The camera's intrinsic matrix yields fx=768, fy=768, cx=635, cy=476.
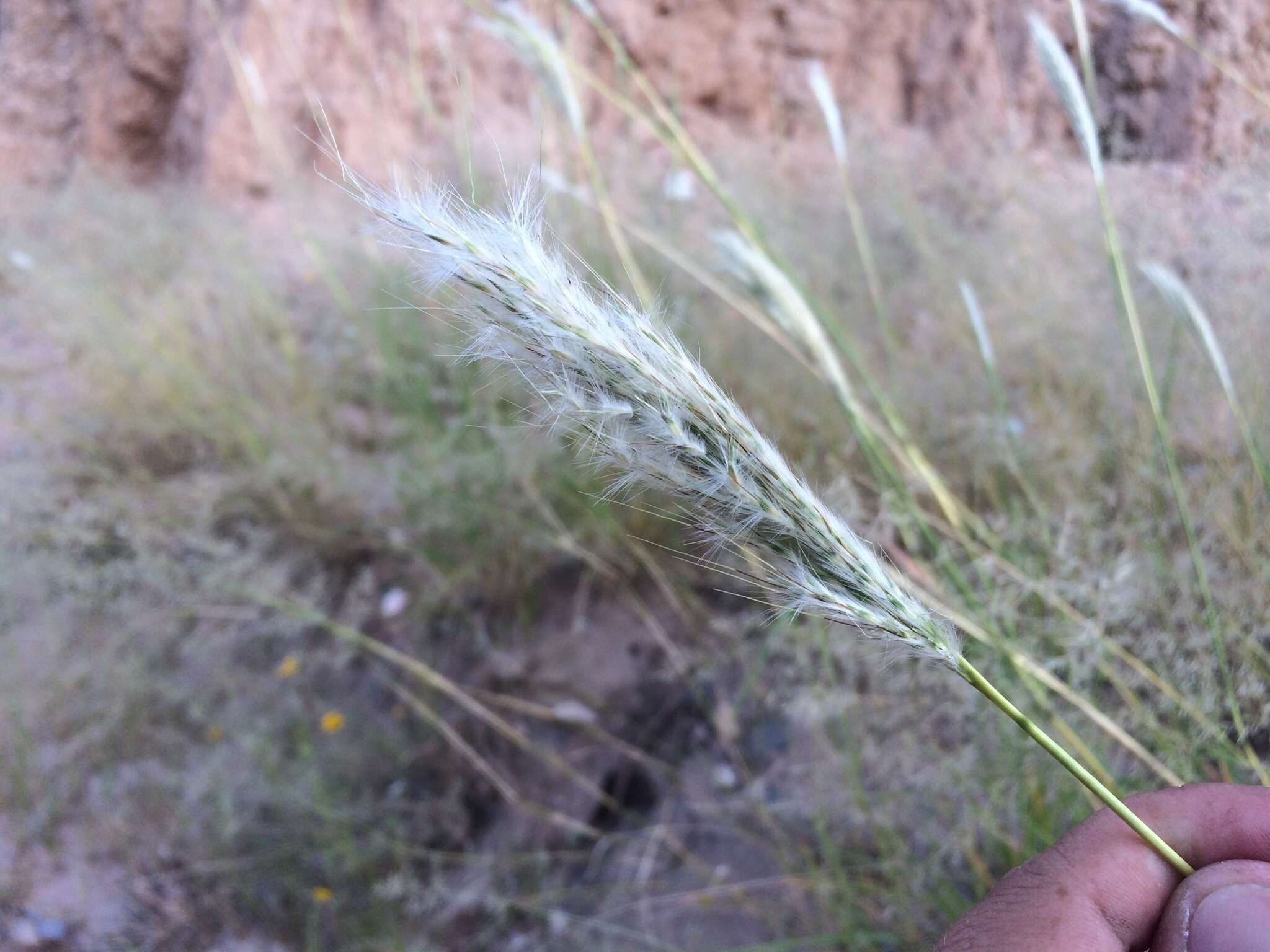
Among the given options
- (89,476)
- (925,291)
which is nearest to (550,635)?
(925,291)

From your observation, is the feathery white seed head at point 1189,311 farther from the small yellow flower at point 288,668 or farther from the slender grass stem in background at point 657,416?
the small yellow flower at point 288,668

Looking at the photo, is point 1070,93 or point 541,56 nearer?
point 1070,93

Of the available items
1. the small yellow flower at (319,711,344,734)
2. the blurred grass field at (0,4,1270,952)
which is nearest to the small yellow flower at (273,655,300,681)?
the blurred grass field at (0,4,1270,952)

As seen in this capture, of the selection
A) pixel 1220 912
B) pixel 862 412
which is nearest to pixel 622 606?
pixel 862 412

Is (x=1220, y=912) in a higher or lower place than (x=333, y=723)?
higher

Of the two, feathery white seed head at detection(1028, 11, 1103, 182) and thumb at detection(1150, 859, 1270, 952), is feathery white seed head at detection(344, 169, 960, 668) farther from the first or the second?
feathery white seed head at detection(1028, 11, 1103, 182)

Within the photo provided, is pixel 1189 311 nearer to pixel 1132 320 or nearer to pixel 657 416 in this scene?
pixel 1132 320

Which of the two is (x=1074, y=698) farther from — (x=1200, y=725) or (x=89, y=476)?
(x=89, y=476)
